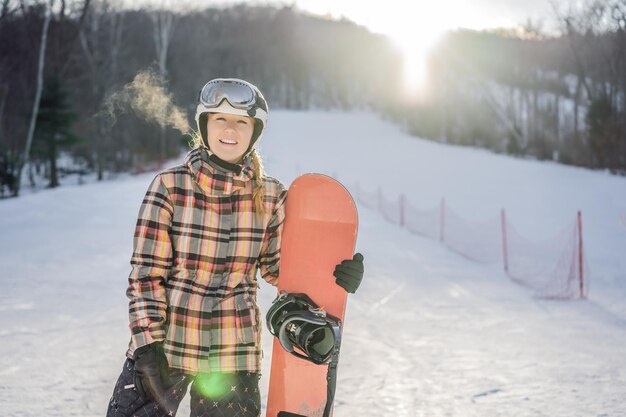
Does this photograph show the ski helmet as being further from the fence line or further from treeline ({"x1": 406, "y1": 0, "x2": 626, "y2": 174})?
treeline ({"x1": 406, "y1": 0, "x2": 626, "y2": 174})

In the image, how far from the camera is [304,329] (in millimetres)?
2156

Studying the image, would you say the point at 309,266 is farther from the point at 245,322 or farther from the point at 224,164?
the point at 224,164

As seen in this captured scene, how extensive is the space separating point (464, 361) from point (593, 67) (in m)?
31.2

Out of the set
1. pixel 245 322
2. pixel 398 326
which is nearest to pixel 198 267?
pixel 245 322

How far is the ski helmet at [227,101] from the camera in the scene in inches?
84.7

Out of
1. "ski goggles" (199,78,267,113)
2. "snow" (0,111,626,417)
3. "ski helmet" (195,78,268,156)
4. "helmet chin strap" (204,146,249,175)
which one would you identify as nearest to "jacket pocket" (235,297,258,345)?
"helmet chin strap" (204,146,249,175)

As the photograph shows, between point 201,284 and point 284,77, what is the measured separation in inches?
2969

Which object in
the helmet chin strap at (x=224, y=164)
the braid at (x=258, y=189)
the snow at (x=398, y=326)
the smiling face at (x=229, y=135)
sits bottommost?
the snow at (x=398, y=326)

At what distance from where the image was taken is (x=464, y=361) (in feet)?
15.3

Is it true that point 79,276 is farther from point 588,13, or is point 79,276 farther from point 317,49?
point 317,49

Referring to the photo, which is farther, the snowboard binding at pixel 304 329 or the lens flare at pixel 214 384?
the snowboard binding at pixel 304 329

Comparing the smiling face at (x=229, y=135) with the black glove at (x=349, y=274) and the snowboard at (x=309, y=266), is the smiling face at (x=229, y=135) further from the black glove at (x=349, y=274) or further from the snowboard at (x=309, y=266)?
the black glove at (x=349, y=274)

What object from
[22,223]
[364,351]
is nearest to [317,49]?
[22,223]

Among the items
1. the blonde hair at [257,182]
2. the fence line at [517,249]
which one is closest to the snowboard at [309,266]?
the blonde hair at [257,182]
